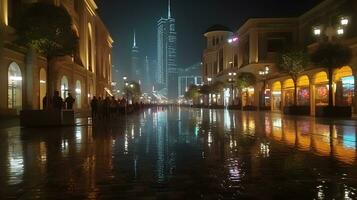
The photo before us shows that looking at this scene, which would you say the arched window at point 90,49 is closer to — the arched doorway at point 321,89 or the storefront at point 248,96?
the storefront at point 248,96

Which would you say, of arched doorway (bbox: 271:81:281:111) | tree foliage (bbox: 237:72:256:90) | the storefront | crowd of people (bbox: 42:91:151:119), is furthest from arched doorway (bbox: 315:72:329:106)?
the storefront

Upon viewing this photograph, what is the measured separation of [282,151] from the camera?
40.2 ft

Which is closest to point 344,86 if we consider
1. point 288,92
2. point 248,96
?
point 288,92

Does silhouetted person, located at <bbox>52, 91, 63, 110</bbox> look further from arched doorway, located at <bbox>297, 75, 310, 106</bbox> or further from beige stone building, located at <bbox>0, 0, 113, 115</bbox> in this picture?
arched doorway, located at <bbox>297, 75, 310, 106</bbox>

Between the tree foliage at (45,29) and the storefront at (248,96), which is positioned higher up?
the tree foliage at (45,29)

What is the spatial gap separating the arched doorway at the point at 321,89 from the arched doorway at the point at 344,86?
2494 mm

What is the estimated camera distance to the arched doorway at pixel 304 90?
5362 cm

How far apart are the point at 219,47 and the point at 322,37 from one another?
8109cm

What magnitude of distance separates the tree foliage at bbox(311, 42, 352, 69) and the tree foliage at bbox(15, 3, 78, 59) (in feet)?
64.4

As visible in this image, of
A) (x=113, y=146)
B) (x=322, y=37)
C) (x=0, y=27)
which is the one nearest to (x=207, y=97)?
(x=322, y=37)

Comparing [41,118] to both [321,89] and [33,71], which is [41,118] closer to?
[33,71]

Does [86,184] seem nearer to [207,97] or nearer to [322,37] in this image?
[322,37]

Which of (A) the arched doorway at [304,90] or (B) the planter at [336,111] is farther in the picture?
(A) the arched doorway at [304,90]

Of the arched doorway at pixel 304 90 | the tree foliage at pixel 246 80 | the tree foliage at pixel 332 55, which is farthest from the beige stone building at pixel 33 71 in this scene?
the arched doorway at pixel 304 90
